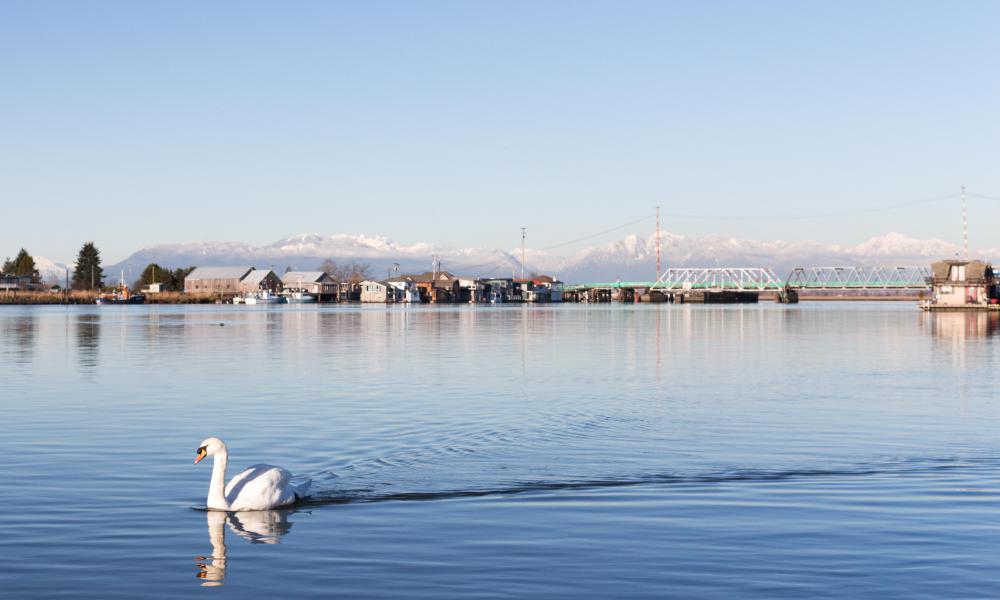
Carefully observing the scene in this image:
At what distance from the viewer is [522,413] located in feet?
105

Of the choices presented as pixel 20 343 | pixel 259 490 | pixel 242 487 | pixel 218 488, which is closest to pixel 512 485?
pixel 259 490

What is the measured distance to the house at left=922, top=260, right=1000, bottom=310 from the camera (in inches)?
7397

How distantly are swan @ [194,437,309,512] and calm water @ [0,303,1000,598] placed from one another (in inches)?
10.1

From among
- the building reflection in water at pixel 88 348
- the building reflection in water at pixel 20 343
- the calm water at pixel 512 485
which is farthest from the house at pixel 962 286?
the calm water at pixel 512 485

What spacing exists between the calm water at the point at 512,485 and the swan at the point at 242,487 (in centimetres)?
26

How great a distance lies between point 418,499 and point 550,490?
2.58 m

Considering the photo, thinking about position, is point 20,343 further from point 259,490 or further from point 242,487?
point 259,490

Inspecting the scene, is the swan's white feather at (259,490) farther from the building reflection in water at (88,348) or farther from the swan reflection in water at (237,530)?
the building reflection in water at (88,348)

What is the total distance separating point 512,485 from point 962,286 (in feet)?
618

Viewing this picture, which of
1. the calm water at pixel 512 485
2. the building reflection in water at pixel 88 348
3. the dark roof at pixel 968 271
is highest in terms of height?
the dark roof at pixel 968 271

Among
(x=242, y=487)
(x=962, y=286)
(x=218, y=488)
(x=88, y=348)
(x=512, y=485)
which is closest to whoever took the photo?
(x=218, y=488)

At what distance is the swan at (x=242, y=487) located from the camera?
17375 mm

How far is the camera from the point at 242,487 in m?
17.6

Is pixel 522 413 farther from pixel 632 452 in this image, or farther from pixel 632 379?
pixel 632 379
